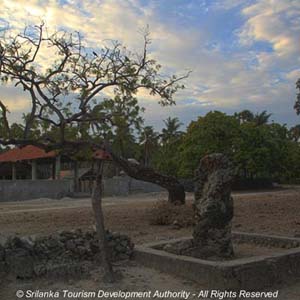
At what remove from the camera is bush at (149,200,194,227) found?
1350 cm

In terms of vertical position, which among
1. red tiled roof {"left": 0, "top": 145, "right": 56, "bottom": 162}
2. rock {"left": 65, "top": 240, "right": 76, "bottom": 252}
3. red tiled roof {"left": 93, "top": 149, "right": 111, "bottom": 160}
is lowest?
rock {"left": 65, "top": 240, "right": 76, "bottom": 252}

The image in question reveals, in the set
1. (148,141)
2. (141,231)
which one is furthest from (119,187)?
(141,231)

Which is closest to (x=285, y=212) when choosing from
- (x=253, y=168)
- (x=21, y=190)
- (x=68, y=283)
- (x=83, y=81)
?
(x=83, y=81)

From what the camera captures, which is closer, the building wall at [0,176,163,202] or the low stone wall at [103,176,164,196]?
the building wall at [0,176,163,202]

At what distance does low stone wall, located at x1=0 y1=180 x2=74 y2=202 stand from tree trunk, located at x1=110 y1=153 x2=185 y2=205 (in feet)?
69.9

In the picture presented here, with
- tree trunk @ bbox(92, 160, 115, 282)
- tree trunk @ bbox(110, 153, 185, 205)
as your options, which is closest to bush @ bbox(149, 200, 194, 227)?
tree trunk @ bbox(110, 153, 185, 205)

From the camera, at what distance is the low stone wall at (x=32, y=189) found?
36.3 meters

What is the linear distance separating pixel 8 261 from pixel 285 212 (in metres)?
11.5

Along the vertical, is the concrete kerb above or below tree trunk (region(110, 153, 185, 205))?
below

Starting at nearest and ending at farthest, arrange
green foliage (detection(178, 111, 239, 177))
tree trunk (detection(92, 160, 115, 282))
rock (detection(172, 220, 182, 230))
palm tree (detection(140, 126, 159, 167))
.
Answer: tree trunk (detection(92, 160, 115, 282))
rock (detection(172, 220, 182, 230))
green foliage (detection(178, 111, 239, 177))
palm tree (detection(140, 126, 159, 167))

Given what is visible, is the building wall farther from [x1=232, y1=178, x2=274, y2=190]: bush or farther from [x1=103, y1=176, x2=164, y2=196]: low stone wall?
[x1=232, y1=178, x2=274, y2=190]: bush

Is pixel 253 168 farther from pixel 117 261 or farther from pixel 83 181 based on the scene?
pixel 117 261

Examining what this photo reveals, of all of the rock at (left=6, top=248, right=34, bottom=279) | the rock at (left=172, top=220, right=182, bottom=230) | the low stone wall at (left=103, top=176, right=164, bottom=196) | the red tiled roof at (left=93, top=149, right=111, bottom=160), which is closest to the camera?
the rock at (left=6, top=248, right=34, bottom=279)

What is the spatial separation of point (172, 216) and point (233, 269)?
737 cm
